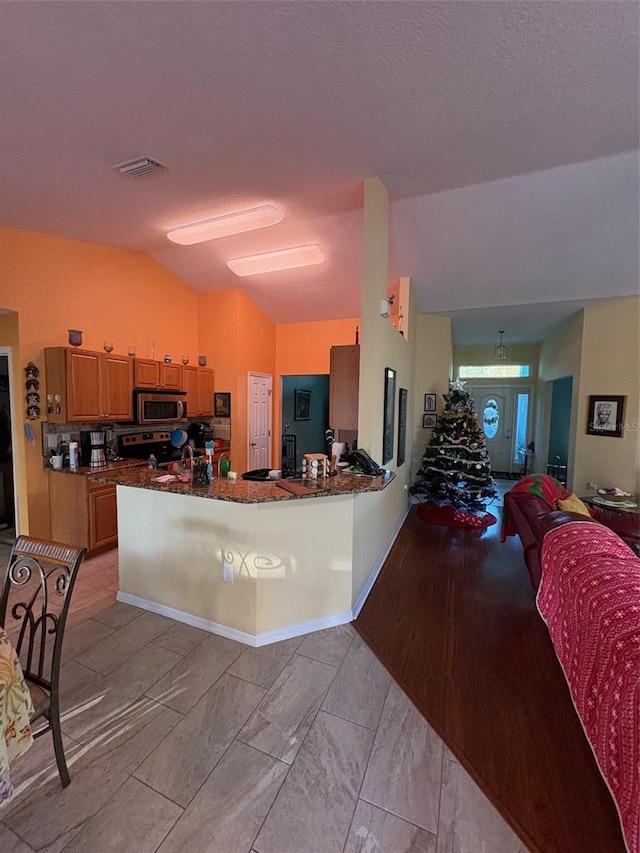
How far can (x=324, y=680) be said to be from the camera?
2006 millimetres

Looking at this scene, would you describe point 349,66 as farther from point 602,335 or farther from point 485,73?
point 602,335

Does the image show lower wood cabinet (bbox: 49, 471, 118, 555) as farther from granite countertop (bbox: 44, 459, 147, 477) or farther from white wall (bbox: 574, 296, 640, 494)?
white wall (bbox: 574, 296, 640, 494)

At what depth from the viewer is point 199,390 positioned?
16.8ft

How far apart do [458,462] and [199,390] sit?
3.70 meters

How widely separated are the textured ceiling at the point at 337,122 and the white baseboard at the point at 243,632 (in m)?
3.08

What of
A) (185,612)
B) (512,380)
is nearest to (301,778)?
(185,612)

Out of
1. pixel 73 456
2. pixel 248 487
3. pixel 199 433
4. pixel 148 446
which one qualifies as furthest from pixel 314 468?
A: pixel 199 433

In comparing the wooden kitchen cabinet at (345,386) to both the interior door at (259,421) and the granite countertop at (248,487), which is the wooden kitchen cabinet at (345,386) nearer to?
the granite countertop at (248,487)

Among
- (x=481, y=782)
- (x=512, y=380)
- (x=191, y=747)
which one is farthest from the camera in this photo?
(x=512, y=380)

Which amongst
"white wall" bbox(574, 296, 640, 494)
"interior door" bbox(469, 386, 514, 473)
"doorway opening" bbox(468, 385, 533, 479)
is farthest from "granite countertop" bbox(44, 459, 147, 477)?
"interior door" bbox(469, 386, 514, 473)

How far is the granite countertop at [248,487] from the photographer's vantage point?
214 cm

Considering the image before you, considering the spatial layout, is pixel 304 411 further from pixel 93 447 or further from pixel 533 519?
pixel 533 519

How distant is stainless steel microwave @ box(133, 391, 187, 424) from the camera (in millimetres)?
4164

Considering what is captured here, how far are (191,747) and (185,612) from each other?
3.18 ft
